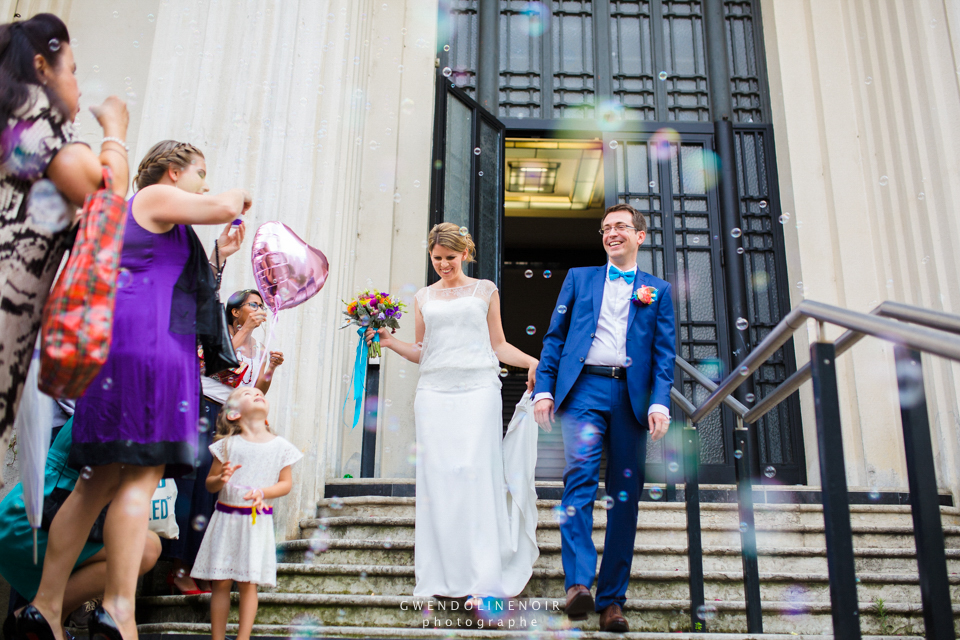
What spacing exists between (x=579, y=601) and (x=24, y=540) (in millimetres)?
2116

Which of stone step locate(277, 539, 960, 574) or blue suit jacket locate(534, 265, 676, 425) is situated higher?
blue suit jacket locate(534, 265, 676, 425)

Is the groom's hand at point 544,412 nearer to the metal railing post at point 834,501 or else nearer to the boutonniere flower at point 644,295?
the boutonniere flower at point 644,295

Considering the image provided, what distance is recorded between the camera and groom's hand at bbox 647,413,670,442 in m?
3.16

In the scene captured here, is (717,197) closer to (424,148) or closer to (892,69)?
(892,69)

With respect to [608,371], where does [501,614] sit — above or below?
below

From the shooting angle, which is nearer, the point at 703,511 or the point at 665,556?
the point at 665,556

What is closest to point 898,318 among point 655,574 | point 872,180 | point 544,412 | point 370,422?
point 544,412

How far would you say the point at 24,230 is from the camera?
73.4 inches

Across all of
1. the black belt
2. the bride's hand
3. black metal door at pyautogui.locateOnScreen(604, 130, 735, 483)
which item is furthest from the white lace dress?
black metal door at pyautogui.locateOnScreen(604, 130, 735, 483)

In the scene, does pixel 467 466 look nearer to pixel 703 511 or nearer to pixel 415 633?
pixel 415 633

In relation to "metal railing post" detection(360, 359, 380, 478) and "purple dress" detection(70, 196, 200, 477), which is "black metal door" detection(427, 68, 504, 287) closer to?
"metal railing post" detection(360, 359, 380, 478)

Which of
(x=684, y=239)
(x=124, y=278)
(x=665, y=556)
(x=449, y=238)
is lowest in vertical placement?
(x=665, y=556)

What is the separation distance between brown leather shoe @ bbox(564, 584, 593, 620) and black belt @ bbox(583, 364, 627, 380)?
0.95m

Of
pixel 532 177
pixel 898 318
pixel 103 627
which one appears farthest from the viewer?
pixel 532 177
